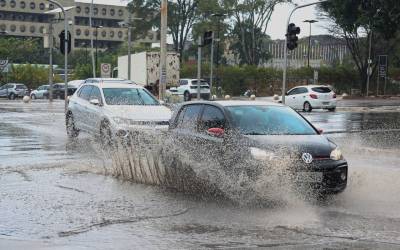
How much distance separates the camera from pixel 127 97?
16828 mm

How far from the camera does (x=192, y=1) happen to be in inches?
3105

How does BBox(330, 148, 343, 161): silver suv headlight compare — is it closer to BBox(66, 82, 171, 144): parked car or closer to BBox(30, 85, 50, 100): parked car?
BBox(66, 82, 171, 144): parked car

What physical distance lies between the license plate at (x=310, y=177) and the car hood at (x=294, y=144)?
29cm

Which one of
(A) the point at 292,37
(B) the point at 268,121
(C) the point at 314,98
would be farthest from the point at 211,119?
(C) the point at 314,98

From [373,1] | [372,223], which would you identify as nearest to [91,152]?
[372,223]

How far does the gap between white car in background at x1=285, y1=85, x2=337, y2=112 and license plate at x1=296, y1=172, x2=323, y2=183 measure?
27489mm

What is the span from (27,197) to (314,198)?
3.99 metres

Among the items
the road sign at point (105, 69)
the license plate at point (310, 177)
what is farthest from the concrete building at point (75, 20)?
the license plate at point (310, 177)

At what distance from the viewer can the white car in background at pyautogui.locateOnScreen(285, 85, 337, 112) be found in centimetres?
3572

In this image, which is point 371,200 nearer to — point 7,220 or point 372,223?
point 372,223

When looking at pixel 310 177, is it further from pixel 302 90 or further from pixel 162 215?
pixel 302 90

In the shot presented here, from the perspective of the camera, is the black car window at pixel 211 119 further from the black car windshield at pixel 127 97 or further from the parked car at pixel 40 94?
the parked car at pixel 40 94

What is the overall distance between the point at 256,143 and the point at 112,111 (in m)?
7.55

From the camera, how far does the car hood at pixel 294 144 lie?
28.6ft
